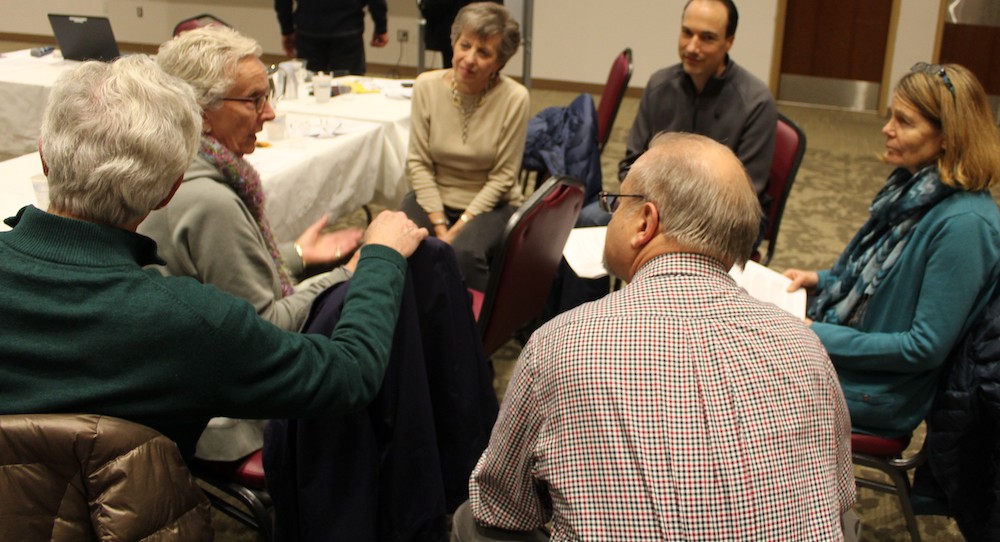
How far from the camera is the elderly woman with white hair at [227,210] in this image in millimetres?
1769

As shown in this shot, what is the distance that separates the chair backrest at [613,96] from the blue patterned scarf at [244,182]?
2.07 m

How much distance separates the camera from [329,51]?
5.41 meters

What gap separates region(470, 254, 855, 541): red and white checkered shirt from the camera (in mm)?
1173

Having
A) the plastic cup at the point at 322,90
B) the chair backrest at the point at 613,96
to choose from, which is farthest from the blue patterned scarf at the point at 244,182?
the chair backrest at the point at 613,96

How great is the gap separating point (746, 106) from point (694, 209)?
194cm

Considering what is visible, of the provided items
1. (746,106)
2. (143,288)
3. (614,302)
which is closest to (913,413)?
(614,302)

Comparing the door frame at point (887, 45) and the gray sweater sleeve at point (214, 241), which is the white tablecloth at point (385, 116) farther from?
the door frame at point (887, 45)

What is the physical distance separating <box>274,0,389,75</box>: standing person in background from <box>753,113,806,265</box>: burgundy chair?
9.67ft

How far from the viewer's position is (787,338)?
4.15 ft

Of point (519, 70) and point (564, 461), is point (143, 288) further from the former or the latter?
point (519, 70)

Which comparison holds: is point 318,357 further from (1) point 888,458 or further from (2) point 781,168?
(2) point 781,168

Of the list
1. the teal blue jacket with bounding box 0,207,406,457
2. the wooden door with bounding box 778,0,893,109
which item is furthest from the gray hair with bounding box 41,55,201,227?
the wooden door with bounding box 778,0,893,109

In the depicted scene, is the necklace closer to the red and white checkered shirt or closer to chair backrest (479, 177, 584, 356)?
chair backrest (479, 177, 584, 356)

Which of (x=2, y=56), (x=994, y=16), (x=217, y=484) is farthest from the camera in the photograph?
(x=994, y=16)
